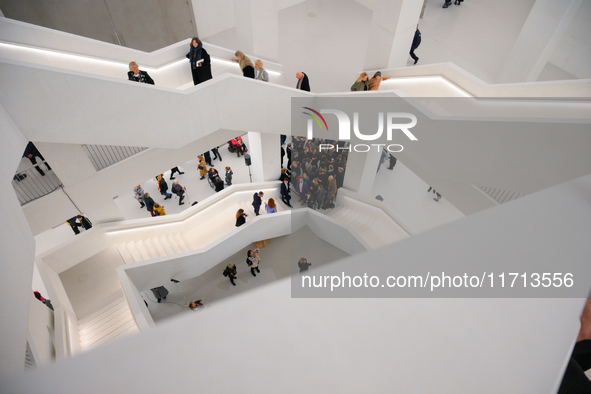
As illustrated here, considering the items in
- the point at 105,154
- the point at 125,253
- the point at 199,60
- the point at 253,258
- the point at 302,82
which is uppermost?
the point at 199,60

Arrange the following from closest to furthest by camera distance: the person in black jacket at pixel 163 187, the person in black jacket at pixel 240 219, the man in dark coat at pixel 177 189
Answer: the person in black jacket at pixel 240 219
the man in dark coat at pixel 177 189
the person in black jacket at pixel 163 187

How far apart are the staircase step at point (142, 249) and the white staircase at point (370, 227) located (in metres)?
6.55

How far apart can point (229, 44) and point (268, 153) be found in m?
6.57

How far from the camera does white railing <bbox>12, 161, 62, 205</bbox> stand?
24.6ft

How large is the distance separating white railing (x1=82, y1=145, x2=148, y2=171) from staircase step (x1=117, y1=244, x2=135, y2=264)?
2.73 m

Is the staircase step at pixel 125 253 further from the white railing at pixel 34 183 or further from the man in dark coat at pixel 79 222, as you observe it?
the white railing at pixel 34 183

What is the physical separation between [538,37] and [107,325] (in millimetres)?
15811

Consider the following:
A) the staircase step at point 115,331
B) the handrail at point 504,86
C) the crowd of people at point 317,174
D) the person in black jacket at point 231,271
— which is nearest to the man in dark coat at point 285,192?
the crowd of people at point 317,174

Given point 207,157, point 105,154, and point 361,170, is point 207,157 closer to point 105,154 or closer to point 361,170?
point 105,154

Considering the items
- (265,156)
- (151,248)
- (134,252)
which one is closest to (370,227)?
(265,156)

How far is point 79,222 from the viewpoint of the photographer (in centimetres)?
1159

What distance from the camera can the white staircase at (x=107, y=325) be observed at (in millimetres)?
7700

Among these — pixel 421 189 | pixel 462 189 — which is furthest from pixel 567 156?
pixel 421 189

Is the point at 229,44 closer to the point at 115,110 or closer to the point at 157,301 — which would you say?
the point at 115,110
